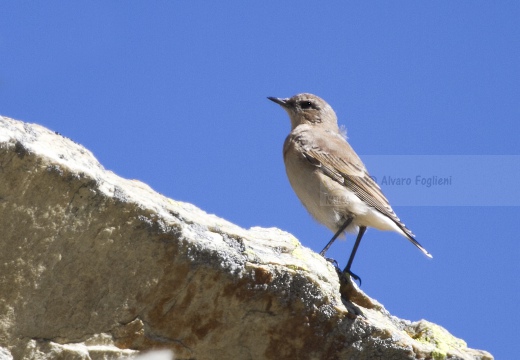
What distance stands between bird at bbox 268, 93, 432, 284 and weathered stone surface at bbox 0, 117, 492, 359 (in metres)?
2.42

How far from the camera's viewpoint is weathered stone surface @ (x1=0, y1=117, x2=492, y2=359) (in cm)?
405

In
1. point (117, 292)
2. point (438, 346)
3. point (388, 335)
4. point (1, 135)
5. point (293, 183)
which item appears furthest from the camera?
point (293, 183)

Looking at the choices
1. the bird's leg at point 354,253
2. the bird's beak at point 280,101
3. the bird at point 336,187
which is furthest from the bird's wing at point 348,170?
the bird's beak at point 280,101

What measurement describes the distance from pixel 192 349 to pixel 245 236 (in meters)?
0.92

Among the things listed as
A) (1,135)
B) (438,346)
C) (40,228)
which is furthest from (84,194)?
(438,346)

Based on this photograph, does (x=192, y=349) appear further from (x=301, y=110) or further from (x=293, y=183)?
(x=301, y=110)

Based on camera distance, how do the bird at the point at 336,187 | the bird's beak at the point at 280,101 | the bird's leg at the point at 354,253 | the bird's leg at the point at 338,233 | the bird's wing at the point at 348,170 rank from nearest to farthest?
the bird's leg at the point at 354,253 < the bird's leg at the point at 338,233 < the bird at the point at 336,187 < the bird's wing at the point at 348,170 < the bird's beak at the point at 280,101

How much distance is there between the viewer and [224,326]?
4.49 metres

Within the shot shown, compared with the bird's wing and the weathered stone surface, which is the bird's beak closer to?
the bird's wing

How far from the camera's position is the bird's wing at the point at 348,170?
8070 millimetres

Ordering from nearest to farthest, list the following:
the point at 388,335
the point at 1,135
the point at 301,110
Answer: the point at 1,135 < the point at 388,335 < the point at 301,110

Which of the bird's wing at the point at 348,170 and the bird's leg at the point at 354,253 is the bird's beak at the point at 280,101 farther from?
the bird's leg at the point at 354,253

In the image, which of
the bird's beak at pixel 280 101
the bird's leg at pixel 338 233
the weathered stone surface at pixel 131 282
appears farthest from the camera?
the bird's beak at pixel 280 101

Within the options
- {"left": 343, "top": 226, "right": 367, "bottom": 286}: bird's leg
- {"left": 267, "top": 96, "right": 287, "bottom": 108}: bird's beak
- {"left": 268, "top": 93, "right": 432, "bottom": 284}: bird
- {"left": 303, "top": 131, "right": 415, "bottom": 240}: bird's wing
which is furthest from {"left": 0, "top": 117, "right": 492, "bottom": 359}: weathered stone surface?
{"left": 267, "top": 96, "right": 287, "bottom": 108}: bird's beak
